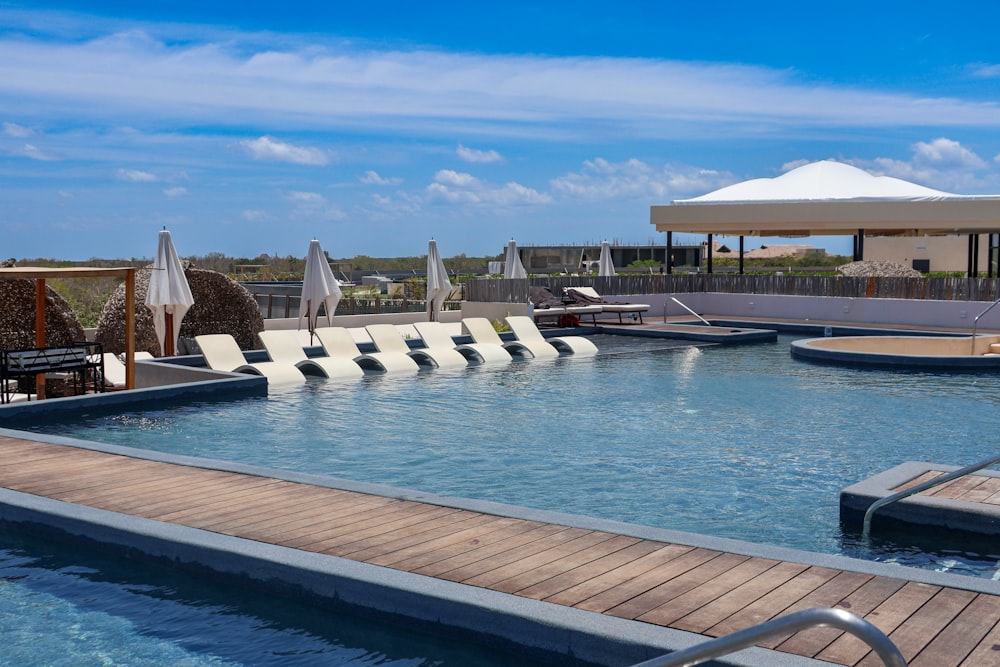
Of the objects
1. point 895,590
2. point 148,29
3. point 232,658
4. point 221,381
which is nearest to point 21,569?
point 232,658

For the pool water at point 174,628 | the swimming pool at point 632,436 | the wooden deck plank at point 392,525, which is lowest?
the pool water at point 174,628

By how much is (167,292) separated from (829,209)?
1885cm

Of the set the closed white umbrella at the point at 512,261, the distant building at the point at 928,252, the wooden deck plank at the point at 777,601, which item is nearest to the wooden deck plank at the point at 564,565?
the wooden deck plank at the point at 777,601

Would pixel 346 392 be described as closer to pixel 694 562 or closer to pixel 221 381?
pixel 221 381

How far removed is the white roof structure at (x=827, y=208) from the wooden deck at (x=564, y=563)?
22847 millimetres

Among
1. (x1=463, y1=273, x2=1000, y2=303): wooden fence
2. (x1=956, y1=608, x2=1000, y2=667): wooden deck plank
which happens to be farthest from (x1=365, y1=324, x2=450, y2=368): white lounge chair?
(x1=956, y1=608, x2=1000, y2=667): wooden deck plank

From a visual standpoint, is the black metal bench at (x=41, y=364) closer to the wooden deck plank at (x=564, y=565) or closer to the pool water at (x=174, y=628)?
the pool water at (x=174, y=628)

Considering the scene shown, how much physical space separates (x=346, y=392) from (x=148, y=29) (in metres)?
17.2

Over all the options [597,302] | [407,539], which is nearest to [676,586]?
[407,539]

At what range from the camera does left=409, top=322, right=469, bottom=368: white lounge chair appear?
15.5 m

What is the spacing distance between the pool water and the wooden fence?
1661 cm

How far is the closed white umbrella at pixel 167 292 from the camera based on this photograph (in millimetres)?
13617

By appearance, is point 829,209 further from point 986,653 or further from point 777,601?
point 986,653

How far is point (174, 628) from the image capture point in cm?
489
